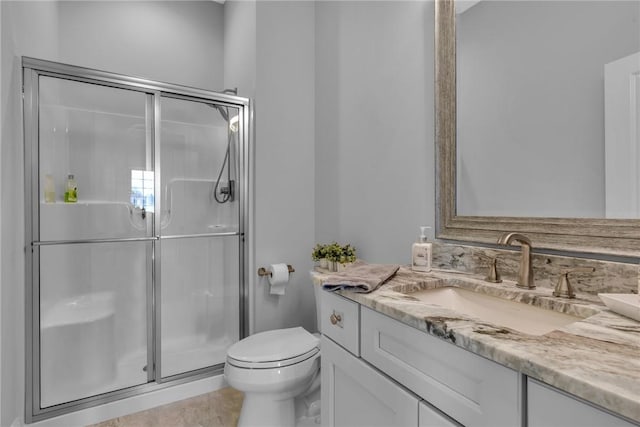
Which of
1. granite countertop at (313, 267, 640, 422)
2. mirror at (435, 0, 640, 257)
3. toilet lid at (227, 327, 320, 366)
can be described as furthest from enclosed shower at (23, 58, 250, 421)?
granite countertop at (313, 267, 640, 422)

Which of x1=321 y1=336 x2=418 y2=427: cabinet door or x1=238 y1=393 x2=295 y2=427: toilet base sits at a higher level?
x1=321 y1=336 x2=418 y2=427: cabinet door

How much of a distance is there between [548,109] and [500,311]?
65cm

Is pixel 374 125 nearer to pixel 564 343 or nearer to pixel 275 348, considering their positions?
pixel 275 348

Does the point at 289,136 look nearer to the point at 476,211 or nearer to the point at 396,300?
the point at 476,211

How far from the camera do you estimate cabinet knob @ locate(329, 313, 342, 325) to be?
1123 millimetres

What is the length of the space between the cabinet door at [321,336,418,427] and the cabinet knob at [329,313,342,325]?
7cm

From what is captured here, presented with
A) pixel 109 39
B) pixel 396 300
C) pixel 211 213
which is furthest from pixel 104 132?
pixel 396 300

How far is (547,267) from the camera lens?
106 cm

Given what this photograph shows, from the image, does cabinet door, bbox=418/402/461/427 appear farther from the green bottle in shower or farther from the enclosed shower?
the green bottle in shower

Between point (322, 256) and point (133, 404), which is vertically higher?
point (322, 256)

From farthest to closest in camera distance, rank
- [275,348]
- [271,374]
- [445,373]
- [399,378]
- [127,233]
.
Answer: [127,233] → [275,348] → [271,374] → [399,378] → [445,373]

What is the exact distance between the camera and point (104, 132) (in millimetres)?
1918

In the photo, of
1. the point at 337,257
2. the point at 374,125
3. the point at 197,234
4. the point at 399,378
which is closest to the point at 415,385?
the point at 399,378

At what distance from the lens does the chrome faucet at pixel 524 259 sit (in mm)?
1047
